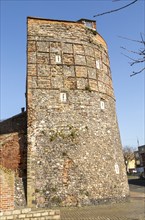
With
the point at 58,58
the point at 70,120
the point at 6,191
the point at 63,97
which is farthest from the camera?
the point at 58,58

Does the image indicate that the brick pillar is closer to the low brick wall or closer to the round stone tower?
the low brick wall

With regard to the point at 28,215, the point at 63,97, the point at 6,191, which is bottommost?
Result: the point at 28,215

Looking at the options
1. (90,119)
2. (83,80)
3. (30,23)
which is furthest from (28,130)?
(30,23)

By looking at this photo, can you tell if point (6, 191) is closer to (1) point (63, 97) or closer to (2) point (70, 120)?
(2) point (70, 120)

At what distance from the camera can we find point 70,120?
16766 millimetres

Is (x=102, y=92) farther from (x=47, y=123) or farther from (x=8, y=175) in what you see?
(x=8, y=175)

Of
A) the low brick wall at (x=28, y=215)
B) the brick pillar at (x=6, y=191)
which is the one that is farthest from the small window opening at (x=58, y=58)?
the low brick wall at (x=28, y=215)

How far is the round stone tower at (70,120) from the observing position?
15070 millimetres

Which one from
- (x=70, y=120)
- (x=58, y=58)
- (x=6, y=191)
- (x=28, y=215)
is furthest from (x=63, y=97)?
(x=28, y=215)

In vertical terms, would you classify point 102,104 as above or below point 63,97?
below

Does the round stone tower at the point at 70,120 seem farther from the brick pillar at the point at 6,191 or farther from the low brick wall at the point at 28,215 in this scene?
the low brick wall at the point at 28,215

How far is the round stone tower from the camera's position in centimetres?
1507

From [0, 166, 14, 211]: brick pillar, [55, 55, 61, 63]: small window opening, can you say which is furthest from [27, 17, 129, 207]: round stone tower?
[0, 166, 14, 211]: brick pillar

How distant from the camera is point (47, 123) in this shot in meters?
16.3
